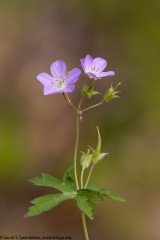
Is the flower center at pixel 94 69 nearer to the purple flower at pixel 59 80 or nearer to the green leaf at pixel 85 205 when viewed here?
the purple flower at pixel 59 80

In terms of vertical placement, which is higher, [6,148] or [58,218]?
[6,148]

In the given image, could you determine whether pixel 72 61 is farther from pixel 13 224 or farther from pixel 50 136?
pixel 13 224

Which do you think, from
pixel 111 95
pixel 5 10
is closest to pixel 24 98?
pixel 5 10

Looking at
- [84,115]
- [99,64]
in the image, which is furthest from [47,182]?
[84,115]

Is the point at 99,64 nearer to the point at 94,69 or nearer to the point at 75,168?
the point at 94,69

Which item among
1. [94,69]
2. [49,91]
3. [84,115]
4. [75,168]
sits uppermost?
[84,115]
